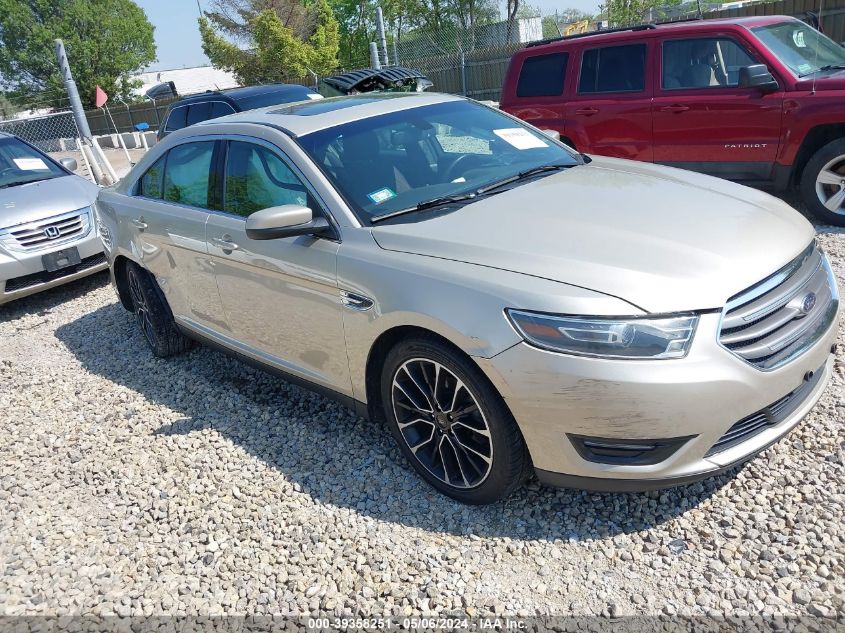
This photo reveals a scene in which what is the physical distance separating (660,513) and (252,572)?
174 cm

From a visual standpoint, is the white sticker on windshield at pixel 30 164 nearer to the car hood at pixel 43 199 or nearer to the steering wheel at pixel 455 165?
the car hood at pixel 43 199

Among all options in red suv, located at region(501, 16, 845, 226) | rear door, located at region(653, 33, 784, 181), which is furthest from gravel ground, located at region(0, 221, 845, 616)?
rear door, located at region(653, 33, 784, 181)

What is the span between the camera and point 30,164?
7.89 metres

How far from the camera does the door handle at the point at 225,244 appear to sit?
12.5 feet

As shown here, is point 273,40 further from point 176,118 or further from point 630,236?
point 630,236

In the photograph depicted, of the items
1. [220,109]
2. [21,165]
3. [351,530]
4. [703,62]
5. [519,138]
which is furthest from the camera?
[220,109]

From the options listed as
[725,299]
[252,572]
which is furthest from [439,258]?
[252,572]

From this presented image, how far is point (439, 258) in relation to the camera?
285 centimetres

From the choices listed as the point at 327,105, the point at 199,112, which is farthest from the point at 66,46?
the point at 327,105

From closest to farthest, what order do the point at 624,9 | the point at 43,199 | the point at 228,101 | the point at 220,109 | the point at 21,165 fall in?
the point at 43,199, the point at 21,165, the point at 228,101, the point at 220,109, the point at 624,9

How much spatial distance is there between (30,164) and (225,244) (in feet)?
17.8

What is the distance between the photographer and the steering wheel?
139 inches

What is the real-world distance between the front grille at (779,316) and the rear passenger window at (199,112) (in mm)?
8460

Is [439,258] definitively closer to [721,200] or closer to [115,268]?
[721,200]
